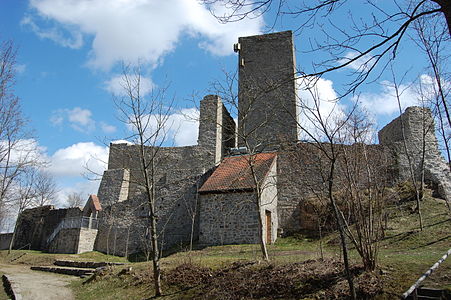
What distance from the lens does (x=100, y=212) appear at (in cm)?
2269

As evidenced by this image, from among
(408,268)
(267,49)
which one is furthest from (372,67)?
(267,49)

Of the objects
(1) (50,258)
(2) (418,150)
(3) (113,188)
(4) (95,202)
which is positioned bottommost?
(1) (50,258)

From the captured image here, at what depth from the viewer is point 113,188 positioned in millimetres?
27297

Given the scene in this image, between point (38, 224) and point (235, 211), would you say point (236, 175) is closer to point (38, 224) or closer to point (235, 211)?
point (235, 211)

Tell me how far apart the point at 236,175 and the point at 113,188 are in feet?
45.8

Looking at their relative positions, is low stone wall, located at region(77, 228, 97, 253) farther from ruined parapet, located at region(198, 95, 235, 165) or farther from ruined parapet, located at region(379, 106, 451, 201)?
ruined parapet, located at region(379, 106, 451, 201)

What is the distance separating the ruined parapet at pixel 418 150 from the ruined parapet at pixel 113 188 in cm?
2014

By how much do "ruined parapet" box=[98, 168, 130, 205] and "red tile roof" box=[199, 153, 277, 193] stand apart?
11.3 meters

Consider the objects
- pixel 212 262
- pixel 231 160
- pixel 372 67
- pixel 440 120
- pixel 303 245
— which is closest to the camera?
pixel 372 67

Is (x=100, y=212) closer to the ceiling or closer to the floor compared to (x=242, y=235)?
closer to the ceiling

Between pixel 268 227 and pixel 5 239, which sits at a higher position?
pixel 268 227

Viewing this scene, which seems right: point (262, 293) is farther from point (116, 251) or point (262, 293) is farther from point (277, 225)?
point (116, 251)

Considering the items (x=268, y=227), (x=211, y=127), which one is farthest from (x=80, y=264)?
(x=211, y=127)

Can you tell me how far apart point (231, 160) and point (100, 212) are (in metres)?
10.1
